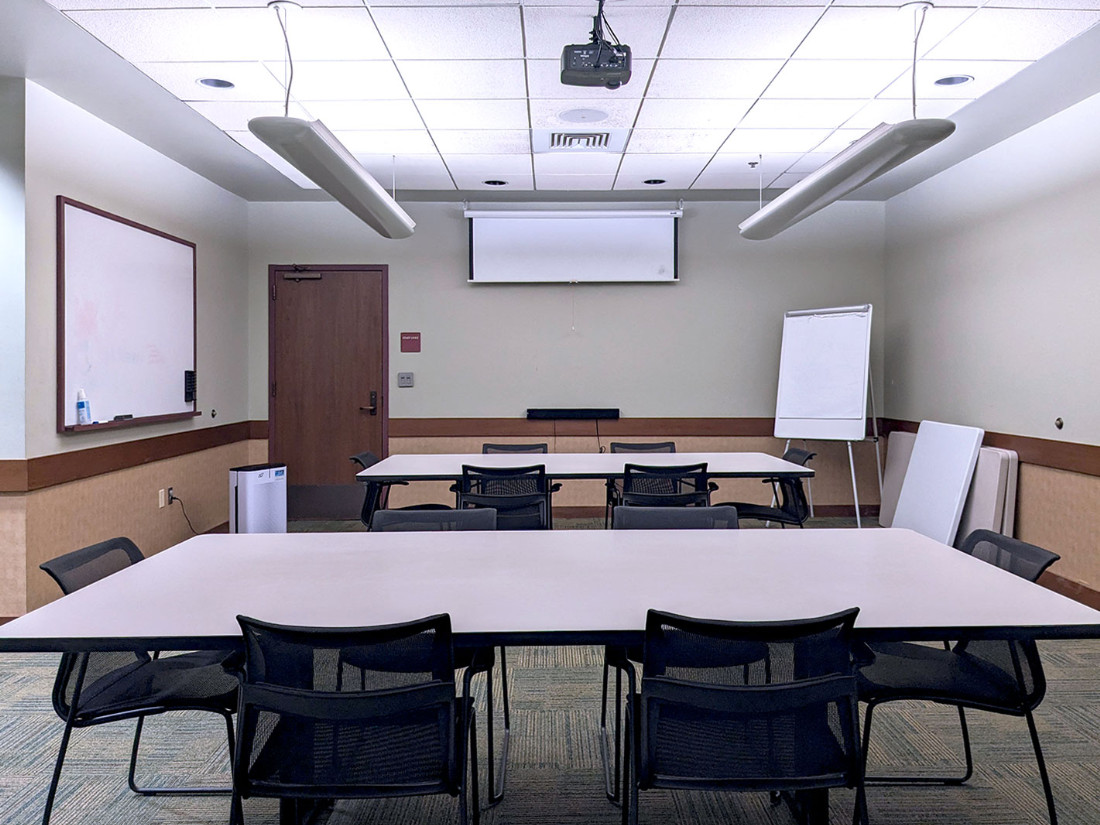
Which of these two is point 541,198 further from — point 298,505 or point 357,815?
point 357,815

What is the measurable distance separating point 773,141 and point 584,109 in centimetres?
140

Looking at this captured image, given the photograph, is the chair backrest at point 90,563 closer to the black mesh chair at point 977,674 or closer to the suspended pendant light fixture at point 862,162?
the black mesh chair at point 977,674

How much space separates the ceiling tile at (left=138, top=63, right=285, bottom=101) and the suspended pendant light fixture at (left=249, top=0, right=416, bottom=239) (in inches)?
7.0

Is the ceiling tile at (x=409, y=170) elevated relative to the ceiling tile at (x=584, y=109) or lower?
lower

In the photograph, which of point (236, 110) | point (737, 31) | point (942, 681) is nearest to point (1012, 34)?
point (737, 31)

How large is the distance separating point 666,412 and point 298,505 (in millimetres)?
3499

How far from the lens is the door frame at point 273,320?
721cm

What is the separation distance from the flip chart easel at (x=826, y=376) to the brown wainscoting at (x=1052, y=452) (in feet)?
3.88

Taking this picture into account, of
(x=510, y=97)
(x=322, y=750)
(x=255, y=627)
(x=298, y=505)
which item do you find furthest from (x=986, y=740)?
(x=298, y=505)

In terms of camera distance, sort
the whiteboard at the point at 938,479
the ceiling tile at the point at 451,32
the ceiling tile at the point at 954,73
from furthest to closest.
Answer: the whiteboard at the point at 938,479 → the ceiling tile at the point at 954,73 → the ceiling tile at the point at 451,32

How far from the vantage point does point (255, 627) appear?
5.35 feet

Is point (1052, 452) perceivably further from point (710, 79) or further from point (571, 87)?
point (571, 87)

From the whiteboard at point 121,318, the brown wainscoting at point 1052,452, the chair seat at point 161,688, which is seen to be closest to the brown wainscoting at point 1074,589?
the brown wainscoting at point 1052,452

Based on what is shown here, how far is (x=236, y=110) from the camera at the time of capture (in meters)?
4.33
